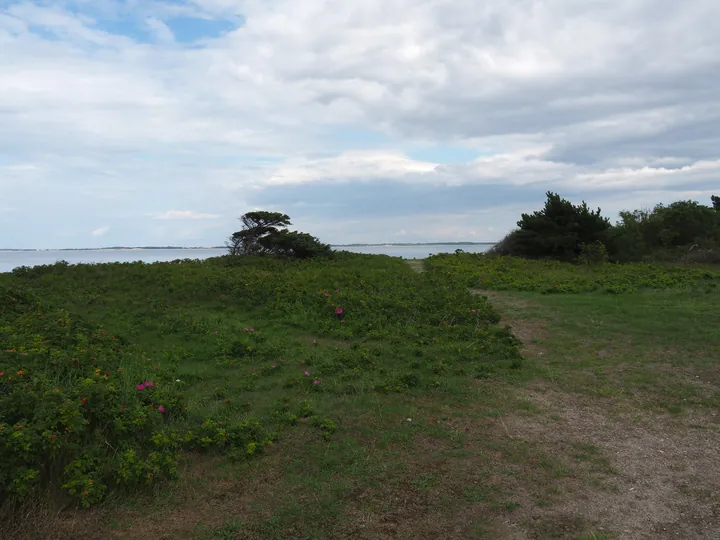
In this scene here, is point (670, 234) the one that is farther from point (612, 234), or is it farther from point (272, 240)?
point (272, 240)

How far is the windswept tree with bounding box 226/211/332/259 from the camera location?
62.5 ft

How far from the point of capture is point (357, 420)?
5.28 m

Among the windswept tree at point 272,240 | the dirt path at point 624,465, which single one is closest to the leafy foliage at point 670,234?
the windswept tree at point 272,240

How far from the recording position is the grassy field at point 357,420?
360cm

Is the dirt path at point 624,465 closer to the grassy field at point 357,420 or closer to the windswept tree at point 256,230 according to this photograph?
the grassy field at point 357,420

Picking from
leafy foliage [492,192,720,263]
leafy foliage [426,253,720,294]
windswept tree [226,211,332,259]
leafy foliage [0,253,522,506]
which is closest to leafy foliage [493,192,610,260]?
leafy foliage [492,192,720,263]

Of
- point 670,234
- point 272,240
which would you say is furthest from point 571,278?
point 670,234

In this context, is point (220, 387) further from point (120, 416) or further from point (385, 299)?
point (385, 299)

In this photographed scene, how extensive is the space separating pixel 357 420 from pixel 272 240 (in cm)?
1431

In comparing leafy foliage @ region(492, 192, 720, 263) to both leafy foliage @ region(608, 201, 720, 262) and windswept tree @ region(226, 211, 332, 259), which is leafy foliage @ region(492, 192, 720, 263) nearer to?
leafy foliage @ region(608, 201, 720, 262)

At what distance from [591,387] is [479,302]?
14.4ft

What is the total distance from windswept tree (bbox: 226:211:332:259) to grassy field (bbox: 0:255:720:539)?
852 cm

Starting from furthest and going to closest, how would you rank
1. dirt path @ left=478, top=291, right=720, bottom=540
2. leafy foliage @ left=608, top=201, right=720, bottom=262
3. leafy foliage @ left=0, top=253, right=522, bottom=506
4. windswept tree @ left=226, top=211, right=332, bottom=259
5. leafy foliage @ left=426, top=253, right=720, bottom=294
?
leafy foliage @ left=608, top=201, right=720, bottom=262, windswept tree @ left=226, top=211, right=332, bottom=259, leafy foliage @ left=426, top=253, right=720, bottom=294, leafy foliage @ left=0, top=253, right=522, bottom=506, dirt path @ left=478, top=291, right=720, bottom=540

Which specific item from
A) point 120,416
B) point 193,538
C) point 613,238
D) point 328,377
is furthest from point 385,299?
point 613,238
